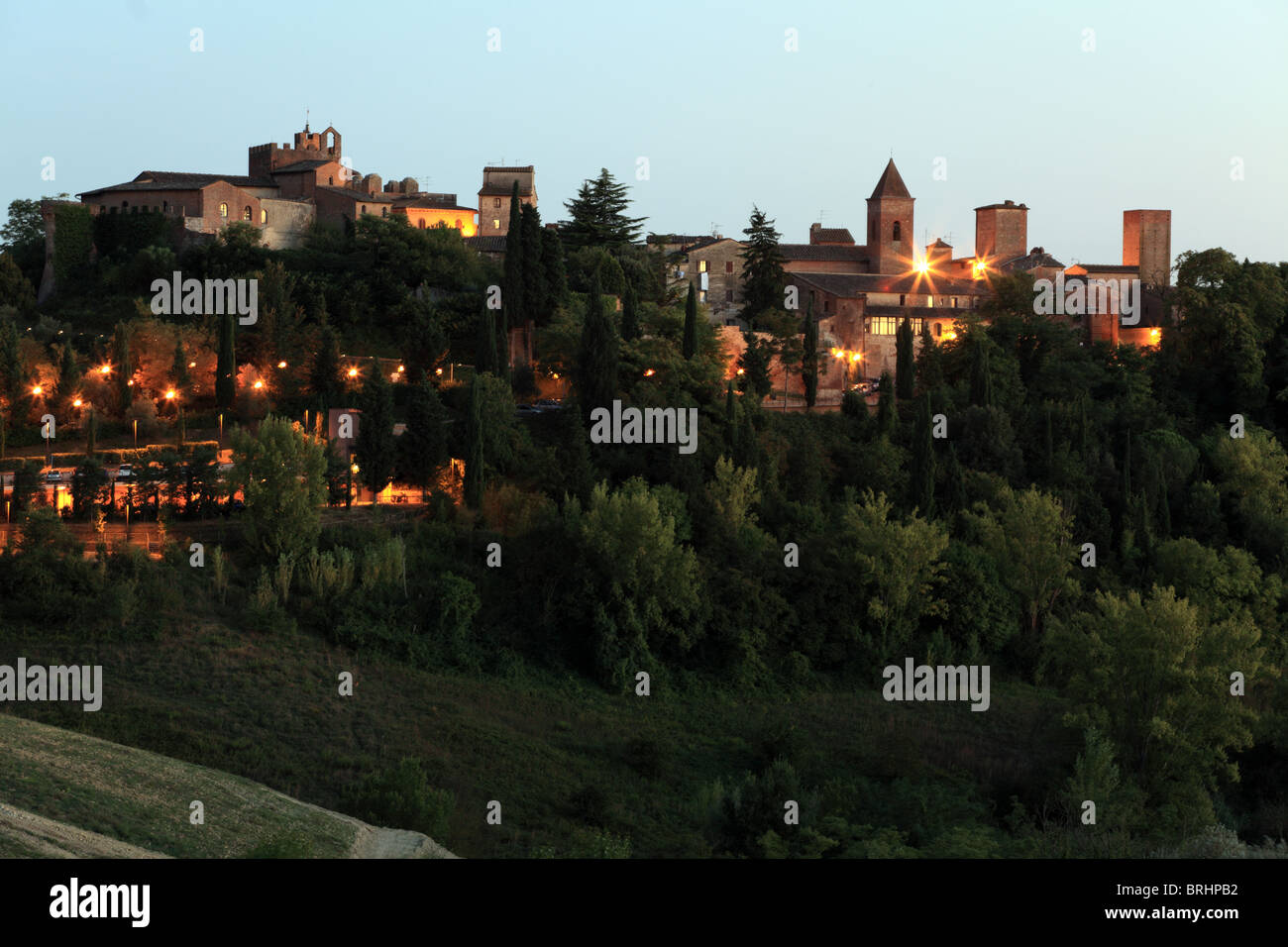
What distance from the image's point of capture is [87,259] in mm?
52000

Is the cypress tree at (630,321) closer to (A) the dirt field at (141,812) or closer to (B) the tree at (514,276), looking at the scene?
(B) the tree at (514,276)

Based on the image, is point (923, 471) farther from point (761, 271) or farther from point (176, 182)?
point (176, 182)

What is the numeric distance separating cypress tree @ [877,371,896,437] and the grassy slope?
12.1 m

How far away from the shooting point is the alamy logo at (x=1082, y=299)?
2110 inches

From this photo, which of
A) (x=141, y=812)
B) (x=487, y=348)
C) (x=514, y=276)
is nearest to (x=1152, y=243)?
(x=514, y=276)

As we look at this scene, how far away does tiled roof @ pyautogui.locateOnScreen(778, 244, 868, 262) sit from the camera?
60531 mm

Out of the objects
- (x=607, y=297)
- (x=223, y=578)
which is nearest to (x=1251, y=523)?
(x=607, y=297)

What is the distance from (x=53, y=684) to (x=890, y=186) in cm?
4507

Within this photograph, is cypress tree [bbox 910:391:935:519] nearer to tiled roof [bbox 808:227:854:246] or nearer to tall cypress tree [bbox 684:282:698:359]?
tall cypress tree [bbox 684:282:698:359]

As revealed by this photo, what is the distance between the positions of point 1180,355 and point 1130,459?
968cm
